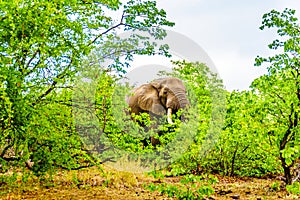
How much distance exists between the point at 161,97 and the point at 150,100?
54cm

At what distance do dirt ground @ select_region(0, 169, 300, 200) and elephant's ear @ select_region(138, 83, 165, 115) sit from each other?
5.58 m

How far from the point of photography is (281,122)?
715 centimetres

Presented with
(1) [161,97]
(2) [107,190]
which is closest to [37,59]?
(2) [107,190]

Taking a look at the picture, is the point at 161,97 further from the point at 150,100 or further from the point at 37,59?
the point at 37,59

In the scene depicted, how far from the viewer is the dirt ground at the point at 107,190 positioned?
704 centimetres

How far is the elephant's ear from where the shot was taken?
14799 millimetres

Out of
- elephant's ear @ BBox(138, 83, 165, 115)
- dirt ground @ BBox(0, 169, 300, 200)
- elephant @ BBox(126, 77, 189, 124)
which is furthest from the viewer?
elephant's ear @ BBox(138, 83, 165, 115)

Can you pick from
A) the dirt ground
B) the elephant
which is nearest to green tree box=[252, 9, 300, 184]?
the dirt ground

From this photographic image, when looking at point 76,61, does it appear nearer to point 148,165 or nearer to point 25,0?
point 25,0

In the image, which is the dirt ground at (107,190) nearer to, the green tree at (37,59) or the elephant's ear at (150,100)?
the green tree at (37,59)

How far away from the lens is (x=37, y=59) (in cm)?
565

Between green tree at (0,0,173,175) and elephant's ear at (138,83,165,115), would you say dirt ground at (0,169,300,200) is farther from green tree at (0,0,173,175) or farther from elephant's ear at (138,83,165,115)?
elephant's ear at (138,83,165,115)

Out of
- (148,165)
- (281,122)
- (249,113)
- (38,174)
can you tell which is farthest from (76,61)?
(148,165)

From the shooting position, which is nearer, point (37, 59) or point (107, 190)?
point (37, 59)
